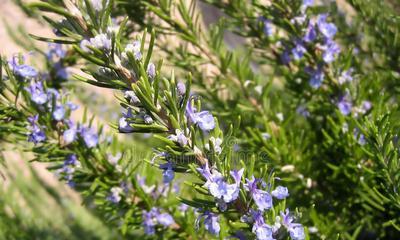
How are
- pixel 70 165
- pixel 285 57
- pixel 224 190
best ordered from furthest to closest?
pixel 285 57
pixel 70 165
pixel 224 190

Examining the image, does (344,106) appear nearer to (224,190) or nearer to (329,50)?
(329,50)

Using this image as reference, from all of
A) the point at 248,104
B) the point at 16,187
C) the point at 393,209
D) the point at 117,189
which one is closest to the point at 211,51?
the point at 248,104

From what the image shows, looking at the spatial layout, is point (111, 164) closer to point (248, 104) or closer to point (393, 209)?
point (248, 104)

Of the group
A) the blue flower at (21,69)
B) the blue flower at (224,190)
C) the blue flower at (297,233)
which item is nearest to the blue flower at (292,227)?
the blue flower at (297,233)

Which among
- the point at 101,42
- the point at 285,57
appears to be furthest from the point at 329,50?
the point at 101,42

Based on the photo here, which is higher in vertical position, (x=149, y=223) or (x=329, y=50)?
(x=329, y=50)

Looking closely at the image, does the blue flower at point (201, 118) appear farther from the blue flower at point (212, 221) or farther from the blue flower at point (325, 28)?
the blue flower at point (325, 28)
